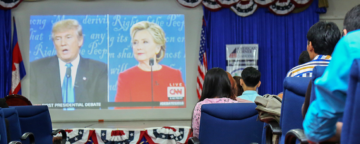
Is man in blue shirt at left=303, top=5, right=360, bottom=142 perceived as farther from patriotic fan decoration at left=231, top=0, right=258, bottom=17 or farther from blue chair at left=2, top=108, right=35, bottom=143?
patriotic fan decoration at left=231, top=0, right=258, bottom=17

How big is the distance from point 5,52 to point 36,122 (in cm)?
422

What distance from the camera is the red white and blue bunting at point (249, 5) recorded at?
20.7ft

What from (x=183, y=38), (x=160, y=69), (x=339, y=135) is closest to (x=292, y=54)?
(x=183, y=38)

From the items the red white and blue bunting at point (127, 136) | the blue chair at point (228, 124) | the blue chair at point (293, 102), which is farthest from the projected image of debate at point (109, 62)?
the blue chair at point (293, 102)

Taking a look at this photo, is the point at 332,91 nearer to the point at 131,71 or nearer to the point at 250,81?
the point at 250,81

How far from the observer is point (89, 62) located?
6.36m

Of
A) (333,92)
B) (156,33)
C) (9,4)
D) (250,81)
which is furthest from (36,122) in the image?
(9,4)

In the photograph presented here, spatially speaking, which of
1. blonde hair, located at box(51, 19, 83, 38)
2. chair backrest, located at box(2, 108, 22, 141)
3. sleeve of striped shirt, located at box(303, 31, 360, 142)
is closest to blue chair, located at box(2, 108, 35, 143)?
chair backrest, located at box(2, 108, 22, 141)

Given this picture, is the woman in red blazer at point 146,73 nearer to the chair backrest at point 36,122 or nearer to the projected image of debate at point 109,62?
the projected image of debate at point 109,62

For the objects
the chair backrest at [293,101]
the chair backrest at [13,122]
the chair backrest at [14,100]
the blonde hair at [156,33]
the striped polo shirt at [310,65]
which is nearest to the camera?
the chair backrest at [293,101]

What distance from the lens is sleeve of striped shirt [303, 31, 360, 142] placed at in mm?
723

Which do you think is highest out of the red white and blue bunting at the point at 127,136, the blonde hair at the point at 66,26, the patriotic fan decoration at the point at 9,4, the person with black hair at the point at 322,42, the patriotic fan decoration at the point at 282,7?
the patriotic fan decoration at the point at 9,4

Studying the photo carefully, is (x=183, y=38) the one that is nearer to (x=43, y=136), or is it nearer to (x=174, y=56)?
(x=174, y=56)

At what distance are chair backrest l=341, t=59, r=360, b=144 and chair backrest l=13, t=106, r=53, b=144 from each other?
8.69 feet
